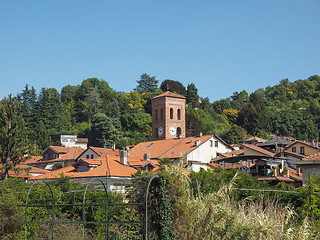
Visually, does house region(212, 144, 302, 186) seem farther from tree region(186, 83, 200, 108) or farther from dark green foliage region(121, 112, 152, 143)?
tree region(186, 83, 200, 108)

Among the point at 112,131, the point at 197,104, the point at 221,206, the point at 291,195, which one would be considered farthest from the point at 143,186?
the point at 197,104

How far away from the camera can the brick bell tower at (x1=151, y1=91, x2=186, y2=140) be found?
62938 mm

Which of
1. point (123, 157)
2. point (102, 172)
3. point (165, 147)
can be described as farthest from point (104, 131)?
point (102, 172)

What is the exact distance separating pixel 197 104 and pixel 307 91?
46664mm

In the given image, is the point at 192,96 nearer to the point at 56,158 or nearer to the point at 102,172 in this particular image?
the point at 56,158

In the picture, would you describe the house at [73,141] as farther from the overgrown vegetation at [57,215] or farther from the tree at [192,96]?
the overgrown vegetation at [57,215]

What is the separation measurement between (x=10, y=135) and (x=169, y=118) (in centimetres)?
3591

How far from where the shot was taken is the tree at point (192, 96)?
301 ft

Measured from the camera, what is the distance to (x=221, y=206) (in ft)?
34.4

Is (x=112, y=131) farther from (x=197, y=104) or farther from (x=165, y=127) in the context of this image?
(x=197, y=104)

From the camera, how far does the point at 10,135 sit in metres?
29.3

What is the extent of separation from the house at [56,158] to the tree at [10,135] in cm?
2049

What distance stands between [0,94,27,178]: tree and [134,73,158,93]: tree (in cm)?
7742

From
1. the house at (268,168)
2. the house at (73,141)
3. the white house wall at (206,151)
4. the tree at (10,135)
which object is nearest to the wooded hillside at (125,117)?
the house at (73,141)
